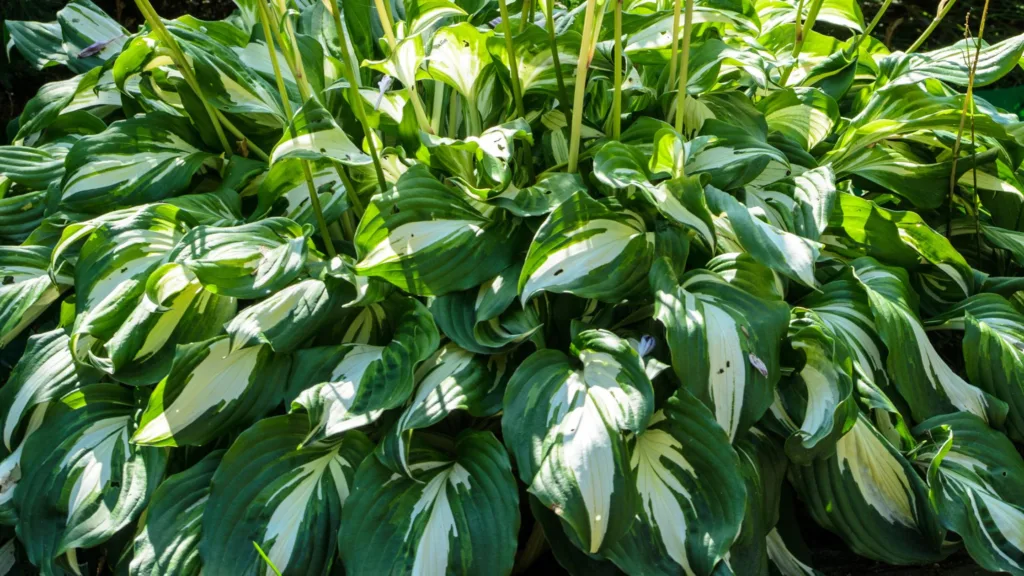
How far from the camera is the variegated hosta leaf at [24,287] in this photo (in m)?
1.86

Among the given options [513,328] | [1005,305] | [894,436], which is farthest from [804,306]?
[513,328]

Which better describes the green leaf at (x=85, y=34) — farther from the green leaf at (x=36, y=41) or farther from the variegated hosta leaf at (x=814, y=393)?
the variegated hosta leaf at (x=814, y=393)

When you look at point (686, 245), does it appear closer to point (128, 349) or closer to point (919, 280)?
point (919, 280)

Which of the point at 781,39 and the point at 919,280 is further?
the point at 781,39

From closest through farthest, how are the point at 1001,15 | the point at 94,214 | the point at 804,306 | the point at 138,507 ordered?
the point at 138,507, the point at 804,306, the point at 94,214, the point at 1001,15

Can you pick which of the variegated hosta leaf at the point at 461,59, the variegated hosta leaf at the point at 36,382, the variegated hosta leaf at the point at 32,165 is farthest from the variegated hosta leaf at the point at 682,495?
the variegated hosta leaf at the point at 32,165

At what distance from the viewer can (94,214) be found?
205 centimetres

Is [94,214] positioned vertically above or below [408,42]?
below

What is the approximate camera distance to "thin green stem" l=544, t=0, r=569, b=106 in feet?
5.75

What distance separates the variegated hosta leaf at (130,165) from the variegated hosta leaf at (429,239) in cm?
71

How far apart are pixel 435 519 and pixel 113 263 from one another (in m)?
0.85

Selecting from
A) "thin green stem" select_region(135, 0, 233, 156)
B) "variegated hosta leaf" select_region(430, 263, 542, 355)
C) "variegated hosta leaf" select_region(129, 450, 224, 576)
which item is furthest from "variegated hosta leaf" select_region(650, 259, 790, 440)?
"thin green stem" select_region(135, 0, 233, 156)

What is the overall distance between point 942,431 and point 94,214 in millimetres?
1851

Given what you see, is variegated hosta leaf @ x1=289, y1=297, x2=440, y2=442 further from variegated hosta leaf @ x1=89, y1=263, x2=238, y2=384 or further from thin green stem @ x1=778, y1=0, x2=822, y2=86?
thin green stem @ x1=778, y1=0, x2=822, y2=86
